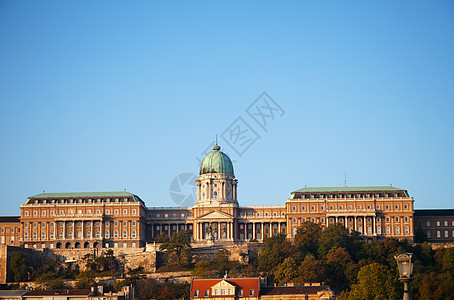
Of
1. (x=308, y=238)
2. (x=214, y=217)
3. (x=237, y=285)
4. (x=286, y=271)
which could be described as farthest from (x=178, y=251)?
(x=237, y=285)

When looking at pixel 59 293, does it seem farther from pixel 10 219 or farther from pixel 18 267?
pixel 10 219

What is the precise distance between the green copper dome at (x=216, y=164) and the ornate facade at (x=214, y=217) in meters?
10.0

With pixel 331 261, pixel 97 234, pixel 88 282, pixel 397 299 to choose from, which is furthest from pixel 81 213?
pixel 397 299

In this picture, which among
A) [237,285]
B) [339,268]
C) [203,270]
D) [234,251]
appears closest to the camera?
[237,285]

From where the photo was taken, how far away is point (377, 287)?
91438mm

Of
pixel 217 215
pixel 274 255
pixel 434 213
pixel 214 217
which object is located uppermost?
pixel 217 215

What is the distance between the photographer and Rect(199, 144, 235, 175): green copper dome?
17638 centimetres

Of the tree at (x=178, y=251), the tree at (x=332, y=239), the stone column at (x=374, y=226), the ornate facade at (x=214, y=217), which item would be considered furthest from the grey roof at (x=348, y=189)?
the tree at (x=178, y=251)

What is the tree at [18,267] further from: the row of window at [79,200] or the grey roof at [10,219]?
the grey roof at [10,219]

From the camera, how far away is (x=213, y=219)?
6575 inches

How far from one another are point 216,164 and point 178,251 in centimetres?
4302

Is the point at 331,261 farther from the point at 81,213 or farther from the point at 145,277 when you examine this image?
the point at 81,213

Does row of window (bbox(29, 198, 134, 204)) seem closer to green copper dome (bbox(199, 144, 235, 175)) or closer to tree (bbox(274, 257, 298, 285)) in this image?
green copper dome (bbox(199, 144, 235, 175))

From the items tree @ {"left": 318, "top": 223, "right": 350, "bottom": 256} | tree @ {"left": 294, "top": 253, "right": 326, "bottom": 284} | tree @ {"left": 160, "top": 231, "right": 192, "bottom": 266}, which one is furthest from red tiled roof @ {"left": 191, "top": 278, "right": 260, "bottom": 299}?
tree @ {"left": 318, "top": 223, "right": 350, "bottom": 256}
